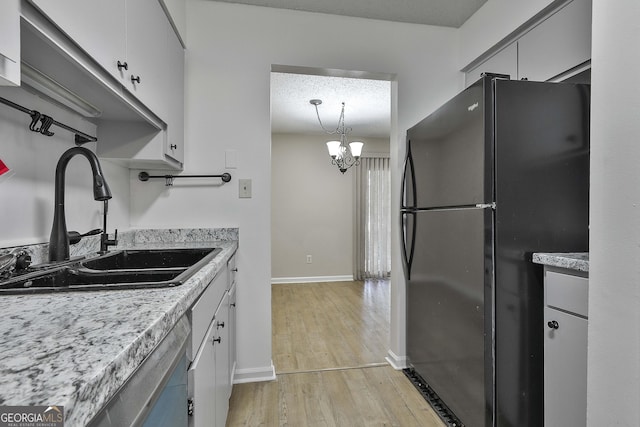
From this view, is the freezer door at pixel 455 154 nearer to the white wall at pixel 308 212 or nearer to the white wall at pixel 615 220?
the white wall at pixel 615 220

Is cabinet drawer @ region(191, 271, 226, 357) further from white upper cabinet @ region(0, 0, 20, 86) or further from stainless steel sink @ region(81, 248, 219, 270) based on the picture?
white upper cabinet @ region(0, 0, 20, 86)

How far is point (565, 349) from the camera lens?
3.96 feet

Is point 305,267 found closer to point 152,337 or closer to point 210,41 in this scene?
point 210,41

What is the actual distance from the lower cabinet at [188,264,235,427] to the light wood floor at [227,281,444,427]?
1.80 ft

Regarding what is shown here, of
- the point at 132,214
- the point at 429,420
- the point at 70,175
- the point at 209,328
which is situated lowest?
the point at 429,420

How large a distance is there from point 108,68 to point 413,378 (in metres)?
2.26

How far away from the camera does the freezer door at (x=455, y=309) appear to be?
141 centimetres

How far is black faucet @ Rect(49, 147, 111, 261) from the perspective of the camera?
3.63ft

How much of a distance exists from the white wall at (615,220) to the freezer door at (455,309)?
524 millimetres

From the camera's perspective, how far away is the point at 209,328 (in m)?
1.09

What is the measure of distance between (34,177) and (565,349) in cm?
204

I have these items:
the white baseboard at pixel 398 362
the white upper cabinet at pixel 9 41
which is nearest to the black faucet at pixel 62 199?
the white upper cabinet at pixel 9 41

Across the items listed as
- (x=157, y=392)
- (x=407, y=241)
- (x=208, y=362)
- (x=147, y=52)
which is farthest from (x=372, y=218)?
(x=157, y=392)

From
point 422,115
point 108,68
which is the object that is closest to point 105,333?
point 108,68
